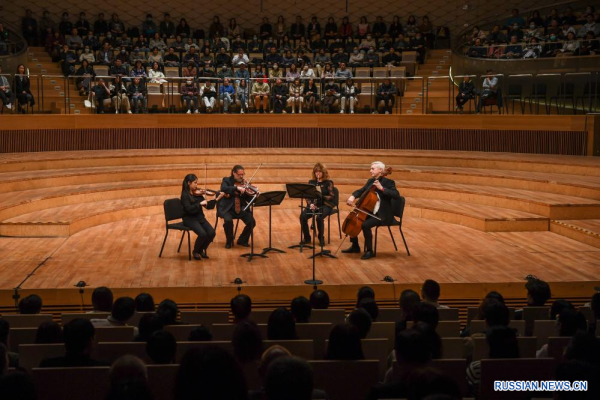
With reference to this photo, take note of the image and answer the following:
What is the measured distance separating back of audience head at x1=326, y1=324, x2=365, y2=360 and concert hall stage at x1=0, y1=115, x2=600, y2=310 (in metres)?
2.95

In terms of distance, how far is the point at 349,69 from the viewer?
48.8ft

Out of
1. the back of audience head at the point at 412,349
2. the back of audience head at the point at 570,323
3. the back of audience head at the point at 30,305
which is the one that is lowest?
the back of audience head at the point at 30,305

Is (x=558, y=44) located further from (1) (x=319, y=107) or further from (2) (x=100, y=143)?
(2) (x=100, y=143)

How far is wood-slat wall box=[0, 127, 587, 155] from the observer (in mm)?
11867

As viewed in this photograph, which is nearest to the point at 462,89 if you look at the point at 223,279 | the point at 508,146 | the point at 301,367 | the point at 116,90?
the point at 508,146

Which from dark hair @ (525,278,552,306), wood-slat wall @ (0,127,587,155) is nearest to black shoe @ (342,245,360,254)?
dark hair @ (525,278,552,306)

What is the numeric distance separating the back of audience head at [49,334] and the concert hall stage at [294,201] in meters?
2.30

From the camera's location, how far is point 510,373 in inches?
130

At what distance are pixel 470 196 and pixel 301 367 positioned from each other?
8.01 meters

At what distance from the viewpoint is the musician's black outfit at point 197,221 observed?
7.36m

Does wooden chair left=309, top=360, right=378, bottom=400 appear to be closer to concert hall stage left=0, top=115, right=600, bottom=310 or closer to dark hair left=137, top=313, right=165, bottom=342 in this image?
dark hair left=137, top=313, right=165, bottom=342

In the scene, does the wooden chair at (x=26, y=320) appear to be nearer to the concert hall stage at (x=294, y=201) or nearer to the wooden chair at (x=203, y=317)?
the wooden chair at (x=203, y=317)

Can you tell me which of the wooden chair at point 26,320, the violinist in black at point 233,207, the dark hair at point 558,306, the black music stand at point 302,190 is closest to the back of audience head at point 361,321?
the dark hair at point 558,306

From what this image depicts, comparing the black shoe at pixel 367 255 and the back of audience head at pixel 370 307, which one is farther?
the black shoe at pixel 367 255
